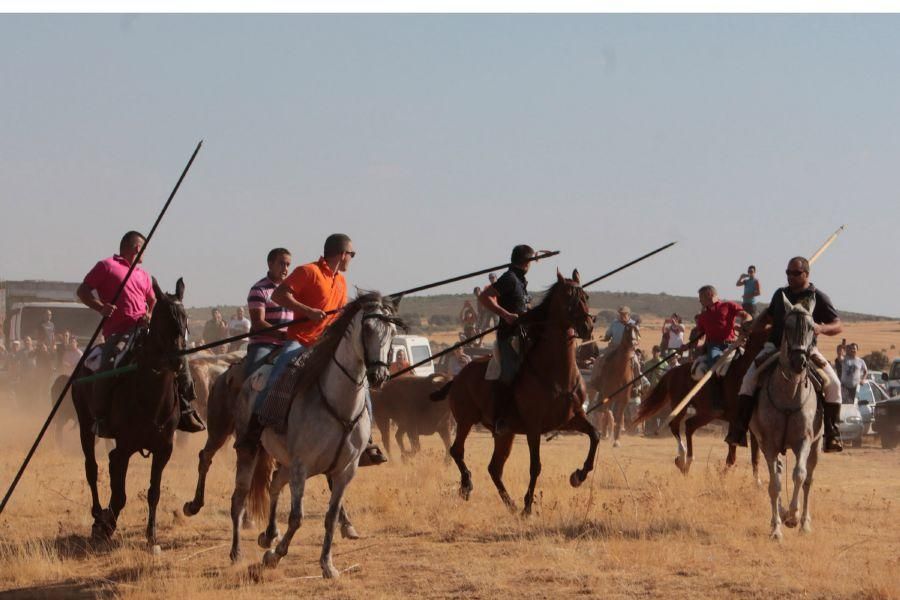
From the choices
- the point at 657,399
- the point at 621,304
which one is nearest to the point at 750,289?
the point at 657,399

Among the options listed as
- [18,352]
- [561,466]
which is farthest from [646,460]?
[18,352]

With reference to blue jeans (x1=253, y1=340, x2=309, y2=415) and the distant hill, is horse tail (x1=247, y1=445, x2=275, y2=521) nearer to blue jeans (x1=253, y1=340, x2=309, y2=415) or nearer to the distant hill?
blue jeans (x1=253, y1=340, x2=309, y2=415)

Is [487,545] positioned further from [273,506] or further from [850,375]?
[850,375]

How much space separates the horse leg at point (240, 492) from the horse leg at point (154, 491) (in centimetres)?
87

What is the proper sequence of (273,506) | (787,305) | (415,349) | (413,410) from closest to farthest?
(273,506) < (787,305) < (413,410) < (415,349)

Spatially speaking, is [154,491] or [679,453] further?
[679,453]

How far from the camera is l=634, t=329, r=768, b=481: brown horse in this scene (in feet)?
51.0

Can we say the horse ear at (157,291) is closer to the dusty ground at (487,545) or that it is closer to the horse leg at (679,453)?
the dusty ground at (487,545)

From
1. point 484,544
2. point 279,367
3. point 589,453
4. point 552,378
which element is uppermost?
point 279,367

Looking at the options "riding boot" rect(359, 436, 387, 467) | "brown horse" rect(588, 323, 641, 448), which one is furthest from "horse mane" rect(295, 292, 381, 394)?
"brown horse" rect(588, 323, 641, 448)

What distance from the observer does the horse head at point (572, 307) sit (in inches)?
521

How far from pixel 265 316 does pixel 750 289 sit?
11.4 metres

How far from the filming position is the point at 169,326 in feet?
37.7

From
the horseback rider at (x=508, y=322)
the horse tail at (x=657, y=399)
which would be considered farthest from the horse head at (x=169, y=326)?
the horse tail at (x=657, y=399)
